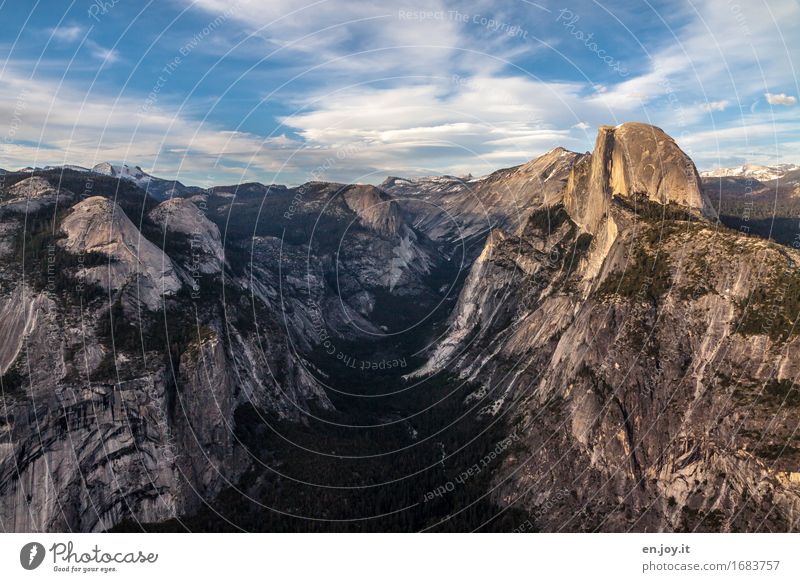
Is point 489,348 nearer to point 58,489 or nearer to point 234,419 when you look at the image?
point 234,419

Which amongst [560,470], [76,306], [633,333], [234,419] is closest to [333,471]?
[234,419]

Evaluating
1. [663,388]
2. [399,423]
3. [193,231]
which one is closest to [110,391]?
[193,231]

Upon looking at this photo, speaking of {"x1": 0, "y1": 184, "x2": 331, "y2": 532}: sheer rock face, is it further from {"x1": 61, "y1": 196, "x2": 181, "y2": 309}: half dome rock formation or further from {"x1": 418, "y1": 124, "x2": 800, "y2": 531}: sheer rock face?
{"x1": 418, "y1": 124, "x2": 800, "y2": 531}: sheer rock face

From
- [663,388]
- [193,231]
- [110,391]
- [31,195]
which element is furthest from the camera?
[193,231]

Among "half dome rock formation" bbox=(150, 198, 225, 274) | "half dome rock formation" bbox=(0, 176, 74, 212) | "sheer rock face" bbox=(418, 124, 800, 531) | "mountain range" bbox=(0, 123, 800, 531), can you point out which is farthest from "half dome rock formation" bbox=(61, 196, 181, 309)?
"sheer rock face" bbox=(418, 124, 800, 531)

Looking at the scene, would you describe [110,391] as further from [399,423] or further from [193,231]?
[399,423]

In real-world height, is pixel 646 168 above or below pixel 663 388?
above
